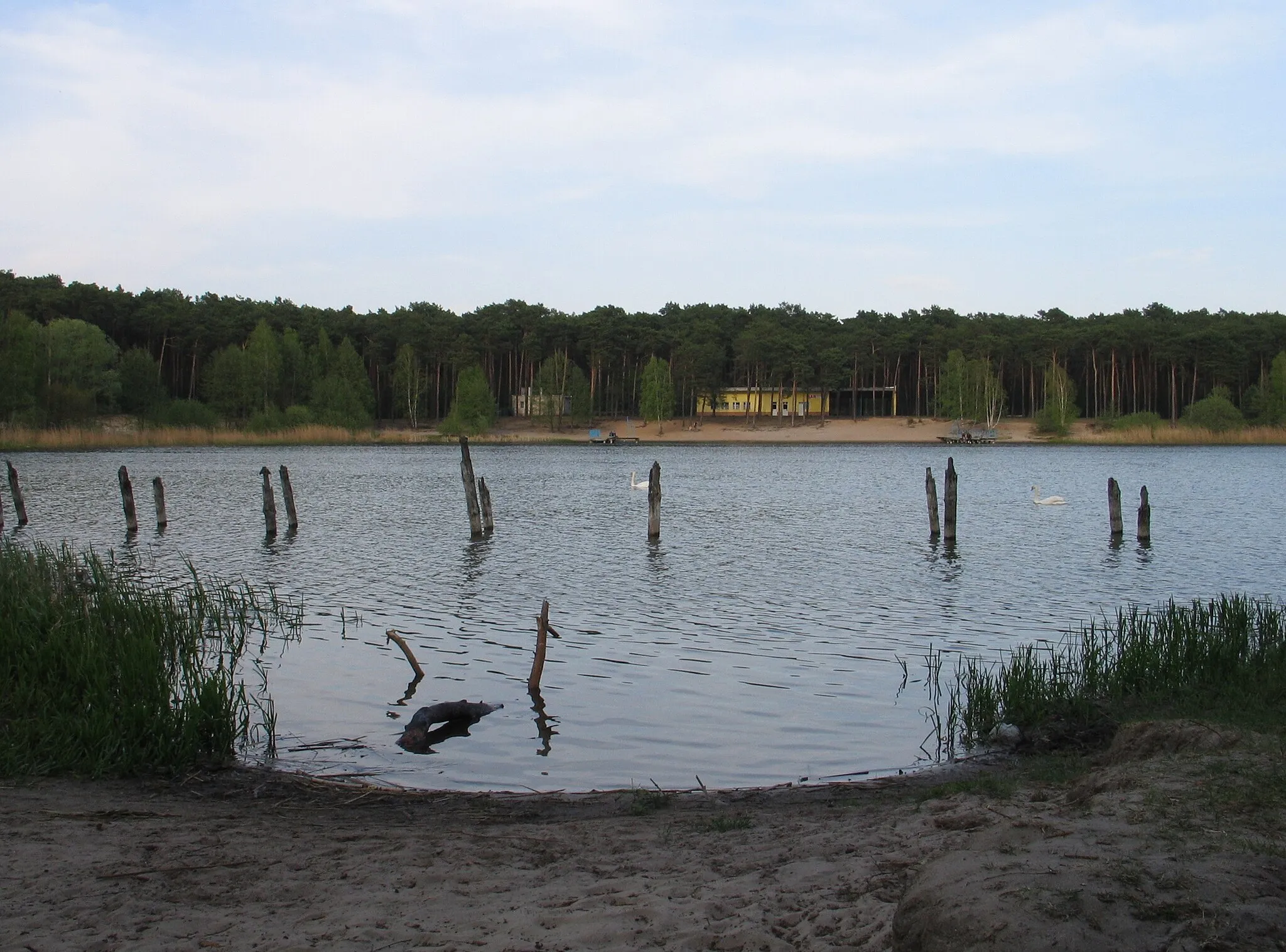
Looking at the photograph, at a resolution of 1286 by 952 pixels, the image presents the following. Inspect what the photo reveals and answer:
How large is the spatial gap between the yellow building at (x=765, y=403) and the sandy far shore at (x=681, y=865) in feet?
369

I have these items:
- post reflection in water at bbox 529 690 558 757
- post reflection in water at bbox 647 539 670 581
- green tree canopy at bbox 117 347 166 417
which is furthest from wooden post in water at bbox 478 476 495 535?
green tree canopy at bbox 117 347 166 417

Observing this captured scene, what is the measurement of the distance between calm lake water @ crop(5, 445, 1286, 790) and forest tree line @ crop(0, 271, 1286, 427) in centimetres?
5605

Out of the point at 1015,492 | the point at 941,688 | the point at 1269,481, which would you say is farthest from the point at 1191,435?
the point at 941,688

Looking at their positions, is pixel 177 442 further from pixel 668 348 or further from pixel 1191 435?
pixel 1191 435

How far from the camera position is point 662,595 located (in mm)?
19094

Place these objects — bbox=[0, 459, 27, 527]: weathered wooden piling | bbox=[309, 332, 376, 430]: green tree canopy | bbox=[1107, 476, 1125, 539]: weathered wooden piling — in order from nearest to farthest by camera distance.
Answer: bbox=[1107, 476, 1125, 539]: weathered wooden piling
bbox=[0, 459, 27, 527]: weathered wooden piling
bbox=[309, 332, 376, 430]: green tree canopy

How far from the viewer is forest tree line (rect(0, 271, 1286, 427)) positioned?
101m

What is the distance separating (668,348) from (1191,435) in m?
54.0

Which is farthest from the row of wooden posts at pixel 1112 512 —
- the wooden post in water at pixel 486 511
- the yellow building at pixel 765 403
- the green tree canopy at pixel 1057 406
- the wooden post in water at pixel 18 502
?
the yellow building at pixel 765 403

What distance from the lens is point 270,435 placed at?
300 ft

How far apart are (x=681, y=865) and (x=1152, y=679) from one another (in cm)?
677

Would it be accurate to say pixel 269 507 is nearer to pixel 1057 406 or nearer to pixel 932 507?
pixel 932 507

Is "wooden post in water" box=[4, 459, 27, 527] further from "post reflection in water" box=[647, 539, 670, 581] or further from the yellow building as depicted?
the yellow building

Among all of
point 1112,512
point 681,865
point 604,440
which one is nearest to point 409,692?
point 681,865
